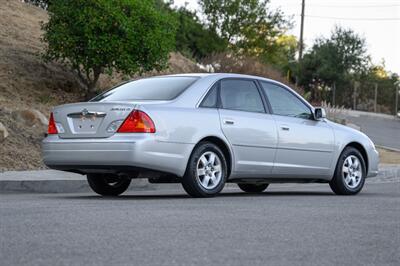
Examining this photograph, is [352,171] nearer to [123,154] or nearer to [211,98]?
[211,98]

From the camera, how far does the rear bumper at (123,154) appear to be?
9.97 m

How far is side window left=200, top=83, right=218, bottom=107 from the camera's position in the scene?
10.8 meters

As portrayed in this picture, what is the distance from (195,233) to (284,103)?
5327mm

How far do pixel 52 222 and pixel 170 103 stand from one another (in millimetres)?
3276

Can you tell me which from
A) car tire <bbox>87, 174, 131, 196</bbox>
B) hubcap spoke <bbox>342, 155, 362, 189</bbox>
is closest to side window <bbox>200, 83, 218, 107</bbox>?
car tire <bbox>87, 174, 131, 196</bbox>

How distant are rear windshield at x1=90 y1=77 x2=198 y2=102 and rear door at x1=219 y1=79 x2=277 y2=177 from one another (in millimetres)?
555

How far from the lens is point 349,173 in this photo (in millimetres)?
12398

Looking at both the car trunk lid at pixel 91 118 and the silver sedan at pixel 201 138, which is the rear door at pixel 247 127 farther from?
the car trunk lid at pixel 91 118

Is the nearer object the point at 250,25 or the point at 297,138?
the point at 297,138

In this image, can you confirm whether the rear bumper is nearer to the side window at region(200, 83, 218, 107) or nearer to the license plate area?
the license plate area

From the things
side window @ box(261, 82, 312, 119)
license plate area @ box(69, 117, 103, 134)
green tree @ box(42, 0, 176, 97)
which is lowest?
license plate area @ box(69, 117, 103, 134)

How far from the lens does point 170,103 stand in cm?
1038

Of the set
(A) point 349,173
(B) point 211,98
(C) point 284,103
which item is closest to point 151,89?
(B) point 211,98

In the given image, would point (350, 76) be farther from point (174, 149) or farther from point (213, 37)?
point (174, 149)
